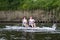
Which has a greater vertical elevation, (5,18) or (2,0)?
(2,0)

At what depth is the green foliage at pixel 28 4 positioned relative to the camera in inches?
2099

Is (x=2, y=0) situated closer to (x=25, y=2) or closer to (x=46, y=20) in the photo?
(x=25, y=2)

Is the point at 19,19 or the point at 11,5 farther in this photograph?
the point at 11,5

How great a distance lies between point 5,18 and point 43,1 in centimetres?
819

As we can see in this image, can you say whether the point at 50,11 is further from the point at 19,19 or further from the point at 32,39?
the point at 32,39

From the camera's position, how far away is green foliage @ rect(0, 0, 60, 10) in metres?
53.3

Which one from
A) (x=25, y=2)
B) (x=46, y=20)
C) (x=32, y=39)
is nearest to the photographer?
(x=32, y=39)

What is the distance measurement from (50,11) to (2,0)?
34.9 feet

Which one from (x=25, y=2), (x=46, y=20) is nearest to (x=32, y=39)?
(x=46, y=20)

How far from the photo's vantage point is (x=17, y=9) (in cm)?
5406

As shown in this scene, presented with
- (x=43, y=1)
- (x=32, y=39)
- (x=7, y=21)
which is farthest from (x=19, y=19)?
(x=32, y=39)

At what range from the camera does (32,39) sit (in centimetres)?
2580

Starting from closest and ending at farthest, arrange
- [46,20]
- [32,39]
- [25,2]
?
[32,39]
[46,20]
[25,2]

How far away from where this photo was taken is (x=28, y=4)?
5475 cm
